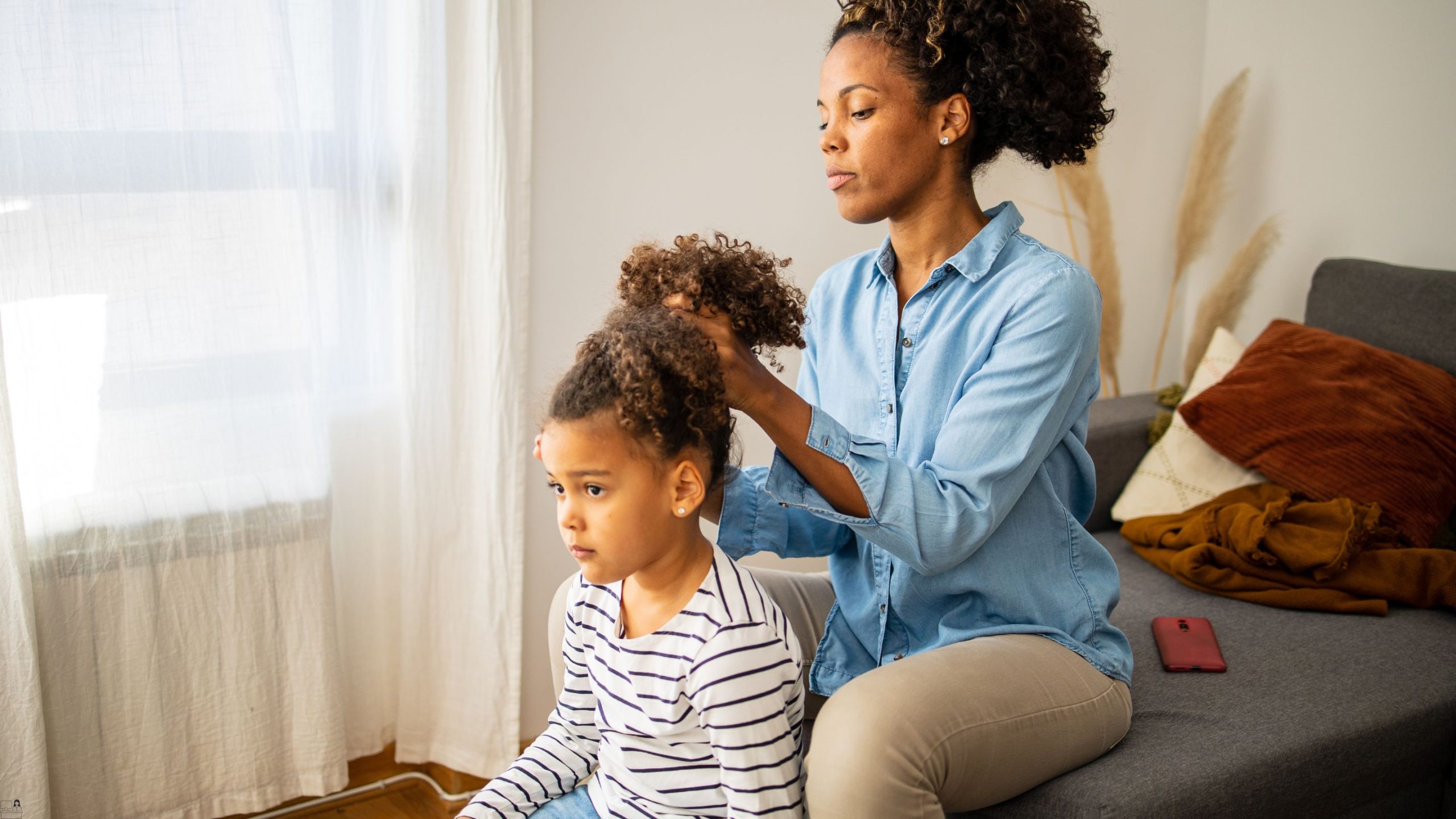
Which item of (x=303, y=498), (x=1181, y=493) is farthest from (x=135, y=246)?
(x=1181, y=493)

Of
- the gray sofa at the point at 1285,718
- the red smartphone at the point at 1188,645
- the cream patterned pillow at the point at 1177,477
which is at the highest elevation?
the cream patterned pillow at the point at 1177,477

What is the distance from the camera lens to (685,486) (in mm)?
1092

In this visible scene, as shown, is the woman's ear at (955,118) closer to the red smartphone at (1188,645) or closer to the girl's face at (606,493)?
the girl's face at (606,493)

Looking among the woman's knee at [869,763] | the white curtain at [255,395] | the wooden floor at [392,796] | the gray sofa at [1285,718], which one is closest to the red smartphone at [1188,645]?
the gray sofa at [1285,718]

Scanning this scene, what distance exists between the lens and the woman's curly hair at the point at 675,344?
103cm

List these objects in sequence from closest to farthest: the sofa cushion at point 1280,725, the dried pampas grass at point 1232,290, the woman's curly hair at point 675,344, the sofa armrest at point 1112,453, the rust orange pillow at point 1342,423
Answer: the woman's curly hair at point 675,344 < the sofa cushion at point 1280,725 < the rust orange pillow at point 1342,423 < the sofa armrest at point 1112,453 < the dried pampas grass at point 1232,290

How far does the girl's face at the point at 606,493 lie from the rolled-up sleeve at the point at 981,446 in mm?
128

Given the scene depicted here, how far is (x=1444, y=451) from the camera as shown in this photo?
1.85 metres

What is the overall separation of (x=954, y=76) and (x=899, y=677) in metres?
0.71

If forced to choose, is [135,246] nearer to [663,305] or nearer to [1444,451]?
[663,305]

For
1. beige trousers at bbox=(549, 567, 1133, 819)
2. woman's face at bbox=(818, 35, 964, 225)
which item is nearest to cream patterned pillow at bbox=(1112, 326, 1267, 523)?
beige trousers at bbox=(549, 567, 1133, 819)

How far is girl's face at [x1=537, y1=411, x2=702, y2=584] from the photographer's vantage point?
3.45 feet

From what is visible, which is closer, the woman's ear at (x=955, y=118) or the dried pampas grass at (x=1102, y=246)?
the woman's ear at (x=955, y=118)

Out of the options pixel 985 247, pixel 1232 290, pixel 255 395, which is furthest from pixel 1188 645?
pixel 255 395
